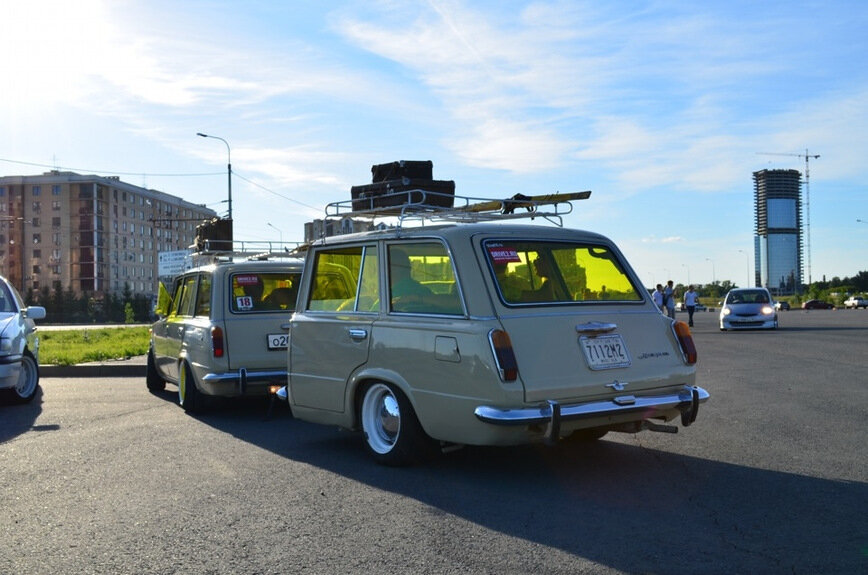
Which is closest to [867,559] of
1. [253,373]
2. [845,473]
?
[845,473]

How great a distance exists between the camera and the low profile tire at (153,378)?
12.4 meters

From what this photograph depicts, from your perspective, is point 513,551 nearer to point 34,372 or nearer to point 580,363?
point 580,363

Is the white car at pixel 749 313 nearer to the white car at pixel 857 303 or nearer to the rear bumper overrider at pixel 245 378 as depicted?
the rear bumper overrider at pixel 245 378

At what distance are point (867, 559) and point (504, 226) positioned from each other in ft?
10.9

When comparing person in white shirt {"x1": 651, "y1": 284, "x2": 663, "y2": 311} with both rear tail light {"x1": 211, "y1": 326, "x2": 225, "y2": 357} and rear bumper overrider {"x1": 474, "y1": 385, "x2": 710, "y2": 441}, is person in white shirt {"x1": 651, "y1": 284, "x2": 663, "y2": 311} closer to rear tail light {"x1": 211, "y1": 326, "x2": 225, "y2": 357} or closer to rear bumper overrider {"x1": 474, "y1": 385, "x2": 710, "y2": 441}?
rear tail light {"x1": 211, "y1": 326, "x2": 225, "y2": 357}

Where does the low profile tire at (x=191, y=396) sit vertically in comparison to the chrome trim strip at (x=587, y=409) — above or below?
below

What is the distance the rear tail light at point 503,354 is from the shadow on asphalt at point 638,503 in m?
0.78

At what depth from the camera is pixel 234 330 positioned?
952 centimetres

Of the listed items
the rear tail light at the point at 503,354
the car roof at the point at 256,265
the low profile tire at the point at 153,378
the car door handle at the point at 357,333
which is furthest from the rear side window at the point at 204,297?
the rear tail light at the point at 503,354

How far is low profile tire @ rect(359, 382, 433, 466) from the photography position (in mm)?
6223

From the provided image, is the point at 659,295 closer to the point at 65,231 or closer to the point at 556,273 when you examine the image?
the point at 556,273

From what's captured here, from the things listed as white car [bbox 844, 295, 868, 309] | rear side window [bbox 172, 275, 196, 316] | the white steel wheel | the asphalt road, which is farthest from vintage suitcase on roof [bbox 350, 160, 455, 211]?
white car [bbox 844, 295, 868, 309]

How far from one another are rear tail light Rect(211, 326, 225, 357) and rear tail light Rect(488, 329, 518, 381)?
4662 mm

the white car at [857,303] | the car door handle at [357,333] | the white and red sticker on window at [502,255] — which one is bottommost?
the white car at [857,303]
